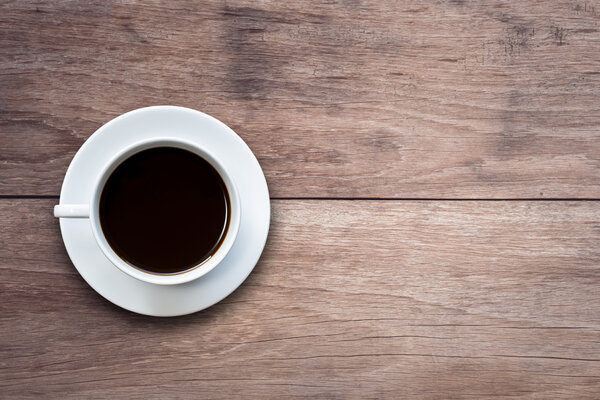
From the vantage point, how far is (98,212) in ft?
2.01

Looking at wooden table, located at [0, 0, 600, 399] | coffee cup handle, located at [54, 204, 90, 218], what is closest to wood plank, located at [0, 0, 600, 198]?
wooden table, located at [0, 0, 600, 399]

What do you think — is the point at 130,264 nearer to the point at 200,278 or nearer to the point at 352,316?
the point at 200,278

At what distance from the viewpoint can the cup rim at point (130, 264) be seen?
60cm

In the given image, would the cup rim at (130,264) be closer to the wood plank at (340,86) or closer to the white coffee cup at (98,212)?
the white coffee cup at (98,212)

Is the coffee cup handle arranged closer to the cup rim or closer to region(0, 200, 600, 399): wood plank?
the cup rim

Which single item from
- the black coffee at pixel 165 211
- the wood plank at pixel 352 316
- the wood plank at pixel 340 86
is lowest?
the wood plank at pixel 352 316

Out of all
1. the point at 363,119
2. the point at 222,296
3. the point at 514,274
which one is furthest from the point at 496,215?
the point at 222,296

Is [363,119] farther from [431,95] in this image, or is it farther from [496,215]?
[496,215]

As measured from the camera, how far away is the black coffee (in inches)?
25.3

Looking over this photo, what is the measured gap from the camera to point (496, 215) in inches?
28.7

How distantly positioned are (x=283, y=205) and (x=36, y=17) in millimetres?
388

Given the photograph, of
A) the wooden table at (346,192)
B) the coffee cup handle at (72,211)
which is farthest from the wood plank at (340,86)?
the coffee cup handle at (72,211)

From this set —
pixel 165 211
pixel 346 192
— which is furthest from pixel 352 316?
pixel 165 211

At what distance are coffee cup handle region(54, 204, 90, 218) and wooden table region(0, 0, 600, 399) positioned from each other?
0.12 metres
